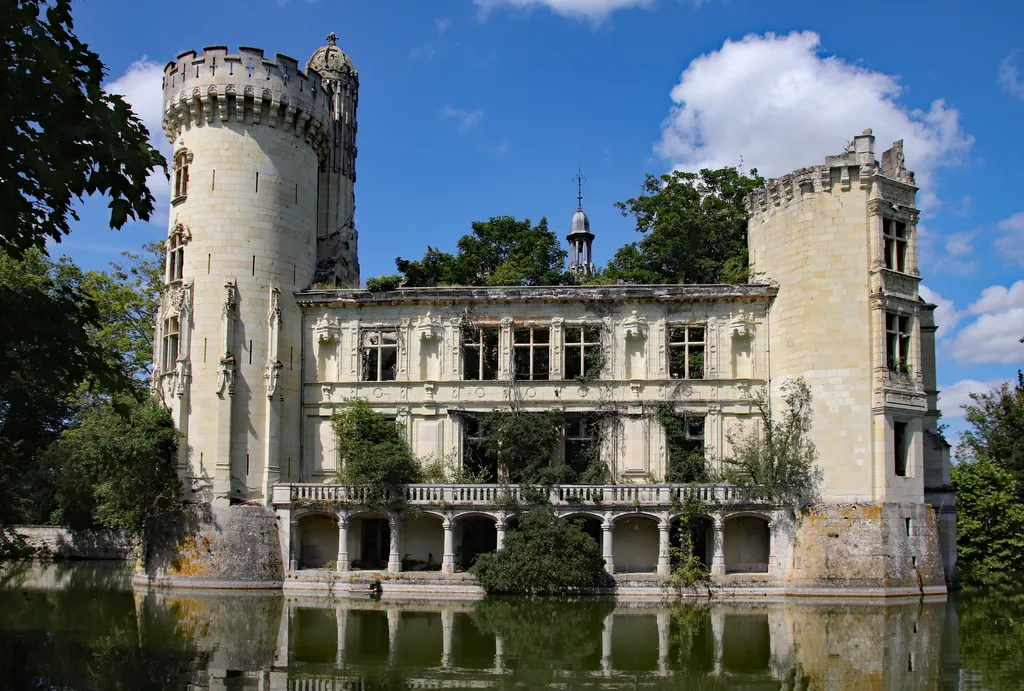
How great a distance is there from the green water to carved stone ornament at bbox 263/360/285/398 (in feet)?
24.7

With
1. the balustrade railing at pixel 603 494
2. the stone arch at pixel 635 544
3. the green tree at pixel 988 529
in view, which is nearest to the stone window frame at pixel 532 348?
the balustrade railing at pixel 603 494

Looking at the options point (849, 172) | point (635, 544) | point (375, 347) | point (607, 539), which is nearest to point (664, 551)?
point (607, 539)

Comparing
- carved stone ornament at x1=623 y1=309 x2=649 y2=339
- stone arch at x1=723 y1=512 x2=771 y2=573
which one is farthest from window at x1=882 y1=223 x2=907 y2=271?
stone arch at x1=723 y1=512 x2=771 y2=573

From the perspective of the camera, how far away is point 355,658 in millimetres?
19562

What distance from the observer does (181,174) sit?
121 feet

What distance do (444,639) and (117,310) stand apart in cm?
3078

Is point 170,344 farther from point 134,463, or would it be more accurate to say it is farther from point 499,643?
point 499,643

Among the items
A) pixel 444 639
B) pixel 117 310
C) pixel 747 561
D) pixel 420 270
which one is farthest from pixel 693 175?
pixel 444 639

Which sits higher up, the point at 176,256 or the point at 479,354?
the point at 176,256

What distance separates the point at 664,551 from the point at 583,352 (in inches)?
320

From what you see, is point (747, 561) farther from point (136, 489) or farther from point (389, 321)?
point (136, 489)

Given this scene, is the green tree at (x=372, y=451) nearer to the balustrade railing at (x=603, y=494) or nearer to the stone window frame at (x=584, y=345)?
the balustrade railing at (x=603, y=494)

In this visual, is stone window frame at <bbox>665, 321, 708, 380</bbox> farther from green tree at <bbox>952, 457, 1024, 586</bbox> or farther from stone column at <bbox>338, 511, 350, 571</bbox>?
stone column at <bbox>338, 511, 350, 571</bbox>

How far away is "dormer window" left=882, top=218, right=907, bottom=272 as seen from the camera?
3366 centimetres
